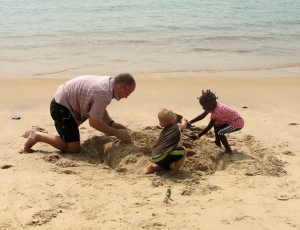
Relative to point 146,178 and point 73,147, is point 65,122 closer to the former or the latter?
point 73,147

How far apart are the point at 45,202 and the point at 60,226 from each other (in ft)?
1.44

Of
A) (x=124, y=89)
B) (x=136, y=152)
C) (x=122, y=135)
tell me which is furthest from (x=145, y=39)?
(x=124, y=89)

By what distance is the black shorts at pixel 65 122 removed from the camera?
4.87 m

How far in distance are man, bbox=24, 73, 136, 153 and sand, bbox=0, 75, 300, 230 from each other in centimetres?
17

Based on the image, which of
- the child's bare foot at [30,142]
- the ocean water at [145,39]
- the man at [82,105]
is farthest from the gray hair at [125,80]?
the ocean water at [145,39]

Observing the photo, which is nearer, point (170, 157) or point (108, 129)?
point (170, 157)

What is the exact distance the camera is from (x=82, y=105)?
4.79 meters

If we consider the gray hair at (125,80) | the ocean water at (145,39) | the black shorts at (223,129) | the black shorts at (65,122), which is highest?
the gray hair at (125,80)

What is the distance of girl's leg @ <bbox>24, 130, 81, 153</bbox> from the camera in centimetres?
496

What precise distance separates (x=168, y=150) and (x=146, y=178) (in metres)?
0.36

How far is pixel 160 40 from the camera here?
1398 cm

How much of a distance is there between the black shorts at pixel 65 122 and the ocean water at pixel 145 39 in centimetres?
476

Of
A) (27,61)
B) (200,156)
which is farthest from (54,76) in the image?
(200,156)

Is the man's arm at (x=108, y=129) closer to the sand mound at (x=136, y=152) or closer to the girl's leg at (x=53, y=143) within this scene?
the sand mound at (x=136, y=152)
